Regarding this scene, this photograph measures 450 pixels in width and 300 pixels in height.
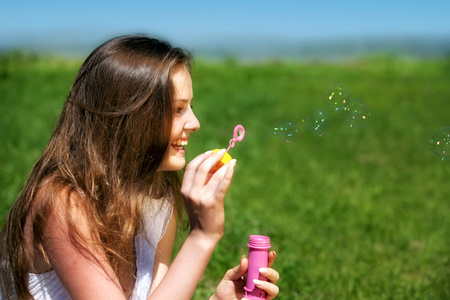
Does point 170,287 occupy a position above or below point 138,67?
below

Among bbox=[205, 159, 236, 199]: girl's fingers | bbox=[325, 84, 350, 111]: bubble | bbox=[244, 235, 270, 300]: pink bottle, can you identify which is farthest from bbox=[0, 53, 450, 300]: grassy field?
bbox=[244, 235, 270, 300]: pink bottle

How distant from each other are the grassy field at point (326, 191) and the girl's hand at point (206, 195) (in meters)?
0.60

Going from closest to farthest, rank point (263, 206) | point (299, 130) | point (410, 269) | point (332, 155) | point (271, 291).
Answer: point (271, 291) < point (299, 130) < point (410, 269) < point (263, 206) < point (332, 155)

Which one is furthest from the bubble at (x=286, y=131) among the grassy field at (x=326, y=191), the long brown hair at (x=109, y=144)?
the long brown hair at (x=109, y=144)

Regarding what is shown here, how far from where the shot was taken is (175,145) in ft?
5.36

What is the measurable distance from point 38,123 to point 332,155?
3.89m

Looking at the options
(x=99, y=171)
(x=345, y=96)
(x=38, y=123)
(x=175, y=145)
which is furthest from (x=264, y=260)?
(x=38, y=123)

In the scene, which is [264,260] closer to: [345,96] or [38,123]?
[345,96]

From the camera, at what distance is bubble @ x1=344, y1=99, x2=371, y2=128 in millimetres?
2334

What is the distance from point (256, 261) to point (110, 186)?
510 millimetres

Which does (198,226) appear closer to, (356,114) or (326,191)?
(356,114)

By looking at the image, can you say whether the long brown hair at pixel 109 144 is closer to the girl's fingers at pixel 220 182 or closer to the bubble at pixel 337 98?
the girl's fingers at pixel 220 182

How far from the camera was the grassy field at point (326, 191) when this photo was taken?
292 cm

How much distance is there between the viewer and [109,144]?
1.60 m
